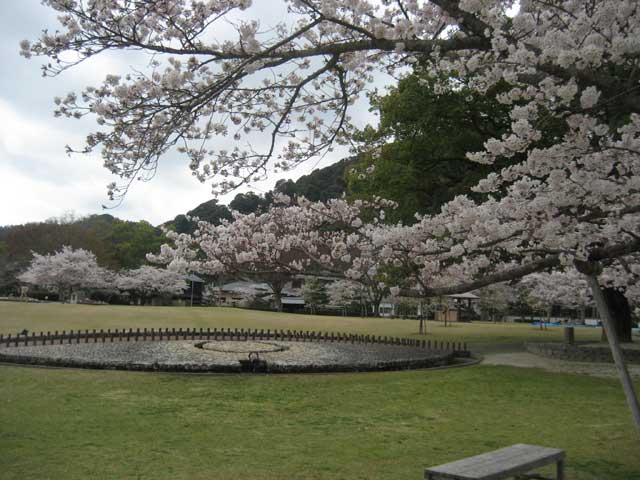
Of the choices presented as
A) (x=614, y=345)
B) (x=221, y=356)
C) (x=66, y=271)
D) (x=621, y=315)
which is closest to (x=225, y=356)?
(x=221, y=356)

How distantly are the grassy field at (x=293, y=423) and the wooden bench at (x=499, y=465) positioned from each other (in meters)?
1.04

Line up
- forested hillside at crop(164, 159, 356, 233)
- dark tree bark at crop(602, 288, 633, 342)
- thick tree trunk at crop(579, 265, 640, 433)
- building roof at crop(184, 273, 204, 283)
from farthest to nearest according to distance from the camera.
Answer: building roof at crop(184, 273, 204, 283)
forested hillside at crop(164, 159, 356, 233)
dark tree bark at crop(602, 288, 633, 342)
thick tree trunk at crop(579, 265, 640, 433)

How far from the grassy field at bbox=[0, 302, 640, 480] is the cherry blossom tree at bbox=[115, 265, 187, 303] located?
42244mm

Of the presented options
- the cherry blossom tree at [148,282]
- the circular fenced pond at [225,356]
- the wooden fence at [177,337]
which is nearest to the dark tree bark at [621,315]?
the wooden fence at [177,337]

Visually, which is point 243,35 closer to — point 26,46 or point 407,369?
point 26,46

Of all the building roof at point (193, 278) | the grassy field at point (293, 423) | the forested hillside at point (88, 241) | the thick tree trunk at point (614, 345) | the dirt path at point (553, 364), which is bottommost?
the grassy field at point (293, 423)

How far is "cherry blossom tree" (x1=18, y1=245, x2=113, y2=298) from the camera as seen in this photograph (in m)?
48.7

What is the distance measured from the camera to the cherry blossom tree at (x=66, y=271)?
4872cm

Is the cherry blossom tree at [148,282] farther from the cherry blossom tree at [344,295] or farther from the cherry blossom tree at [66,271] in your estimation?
the cherry blossom tree at [344,295]

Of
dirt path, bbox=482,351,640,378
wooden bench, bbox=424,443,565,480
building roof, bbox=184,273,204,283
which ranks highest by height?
building roof, bbox=184,273,204,283

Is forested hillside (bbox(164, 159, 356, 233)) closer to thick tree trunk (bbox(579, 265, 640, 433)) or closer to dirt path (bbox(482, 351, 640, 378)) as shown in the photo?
dirt path (bbox(482, 351, 640, 378))

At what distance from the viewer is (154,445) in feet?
23.2

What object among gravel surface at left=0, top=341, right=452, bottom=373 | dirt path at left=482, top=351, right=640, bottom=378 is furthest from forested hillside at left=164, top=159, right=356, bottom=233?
dirt path at left=482, top=351, right=640, bottom=378

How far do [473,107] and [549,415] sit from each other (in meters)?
9.48
